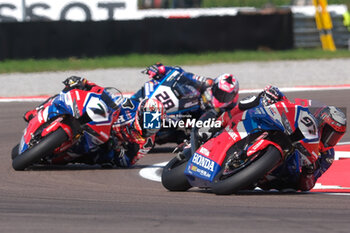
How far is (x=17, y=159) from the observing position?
9.45m

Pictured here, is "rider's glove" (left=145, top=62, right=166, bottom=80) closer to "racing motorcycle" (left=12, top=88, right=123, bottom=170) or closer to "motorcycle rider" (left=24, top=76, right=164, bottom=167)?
"motorcycle rider" (left=24, top=76, right=164, bottom=167)

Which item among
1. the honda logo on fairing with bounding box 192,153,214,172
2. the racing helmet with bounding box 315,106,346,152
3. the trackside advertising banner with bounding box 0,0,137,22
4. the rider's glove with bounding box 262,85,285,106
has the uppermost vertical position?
the rider's glove with bounding box 262,85,285,106

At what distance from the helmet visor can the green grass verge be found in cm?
1510

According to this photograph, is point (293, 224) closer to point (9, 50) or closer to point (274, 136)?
point (274, 136)

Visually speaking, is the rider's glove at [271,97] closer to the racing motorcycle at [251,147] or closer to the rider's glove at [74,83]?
the racing motorcycle at [251,147]

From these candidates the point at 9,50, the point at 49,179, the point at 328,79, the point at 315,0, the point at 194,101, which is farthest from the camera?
the point at 315,0

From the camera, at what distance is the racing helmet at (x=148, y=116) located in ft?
30.9

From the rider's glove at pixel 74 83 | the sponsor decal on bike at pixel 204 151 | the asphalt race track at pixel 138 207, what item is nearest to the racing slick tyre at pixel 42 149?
the asphalt race track at pixel 138 207

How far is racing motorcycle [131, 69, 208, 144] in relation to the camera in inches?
458

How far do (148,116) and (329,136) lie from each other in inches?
98.8

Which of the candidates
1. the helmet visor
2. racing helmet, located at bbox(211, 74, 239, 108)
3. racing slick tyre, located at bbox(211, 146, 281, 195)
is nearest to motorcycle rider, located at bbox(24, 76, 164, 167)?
racing helmet, located at bbox(211, 74, 239, 108)

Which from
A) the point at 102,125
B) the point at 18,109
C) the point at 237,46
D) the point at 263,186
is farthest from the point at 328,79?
the point at 263,186

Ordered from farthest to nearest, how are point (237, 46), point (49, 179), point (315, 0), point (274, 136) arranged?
point (315, 0), point (237, 46), point (49, 179), point (274, 136)

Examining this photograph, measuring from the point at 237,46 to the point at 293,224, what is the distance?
63.4ft
